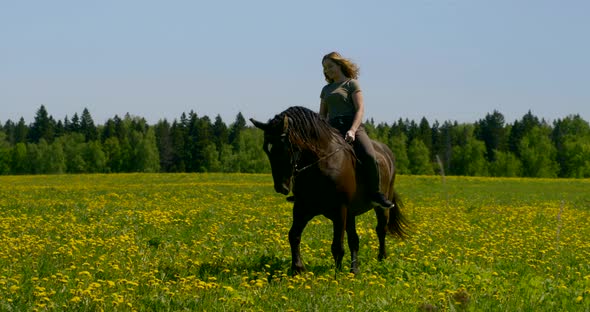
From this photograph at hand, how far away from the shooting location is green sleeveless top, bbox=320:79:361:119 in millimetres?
9078

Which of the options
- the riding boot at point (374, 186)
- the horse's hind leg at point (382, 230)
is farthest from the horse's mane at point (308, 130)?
the horse's hind leg at point (382, 230)

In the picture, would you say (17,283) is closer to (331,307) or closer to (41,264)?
(41,264)

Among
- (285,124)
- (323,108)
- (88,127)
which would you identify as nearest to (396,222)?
(323,108)

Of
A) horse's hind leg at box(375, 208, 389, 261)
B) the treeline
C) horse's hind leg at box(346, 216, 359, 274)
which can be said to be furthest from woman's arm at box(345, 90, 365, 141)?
the treeline

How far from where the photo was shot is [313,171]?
27.6 ft

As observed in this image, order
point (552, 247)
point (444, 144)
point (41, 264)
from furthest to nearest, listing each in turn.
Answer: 1. point (444, 144)
2. point (552, 247)
3. point (41, 264)

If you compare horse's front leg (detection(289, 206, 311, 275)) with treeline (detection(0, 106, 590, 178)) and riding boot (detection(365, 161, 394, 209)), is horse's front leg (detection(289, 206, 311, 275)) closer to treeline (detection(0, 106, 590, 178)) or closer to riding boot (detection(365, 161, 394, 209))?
riding boot (detection(365, 161, 394, 209))

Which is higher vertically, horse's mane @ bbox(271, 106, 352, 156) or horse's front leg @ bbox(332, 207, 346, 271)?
horse's mane @ bbox(271, 106, 352, 156)

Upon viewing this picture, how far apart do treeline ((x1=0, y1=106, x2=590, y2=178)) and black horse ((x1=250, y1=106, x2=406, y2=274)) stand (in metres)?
106

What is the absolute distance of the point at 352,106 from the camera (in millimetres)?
9164

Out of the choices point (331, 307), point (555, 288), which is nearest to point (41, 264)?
point (331, 307)

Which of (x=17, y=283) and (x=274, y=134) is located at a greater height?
(x=274, y=134)

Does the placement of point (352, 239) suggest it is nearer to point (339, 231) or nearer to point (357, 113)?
point (339, 231)

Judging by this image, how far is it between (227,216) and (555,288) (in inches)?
411
